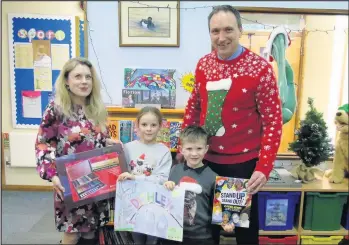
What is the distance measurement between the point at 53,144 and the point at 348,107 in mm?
964

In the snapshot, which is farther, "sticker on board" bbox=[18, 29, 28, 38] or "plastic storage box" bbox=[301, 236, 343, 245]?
A: "sticker on board" bbox=[18, 29, 28, 38]

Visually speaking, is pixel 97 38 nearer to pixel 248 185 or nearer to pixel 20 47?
pixel 20 47

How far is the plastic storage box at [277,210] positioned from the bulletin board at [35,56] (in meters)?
1.57

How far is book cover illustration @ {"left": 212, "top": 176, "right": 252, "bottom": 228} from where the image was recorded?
0.95m

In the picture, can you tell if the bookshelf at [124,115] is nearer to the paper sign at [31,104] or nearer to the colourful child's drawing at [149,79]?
the colourful child's drawing at [149,79]

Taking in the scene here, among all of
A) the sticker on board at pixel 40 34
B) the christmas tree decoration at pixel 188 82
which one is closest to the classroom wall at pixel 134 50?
the christmas tree decoration at pixel 188 82

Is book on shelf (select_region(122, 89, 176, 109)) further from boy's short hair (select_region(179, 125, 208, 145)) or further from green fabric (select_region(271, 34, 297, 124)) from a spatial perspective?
boy's short hair (select_region(179, 125, 208, 145))

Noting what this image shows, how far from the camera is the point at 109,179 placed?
1.04 meters

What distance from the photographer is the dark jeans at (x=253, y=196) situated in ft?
3.28

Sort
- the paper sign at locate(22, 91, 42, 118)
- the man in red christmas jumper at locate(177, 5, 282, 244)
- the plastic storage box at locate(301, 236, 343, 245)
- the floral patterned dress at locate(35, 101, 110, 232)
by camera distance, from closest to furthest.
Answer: the man in red christmas jumper at locate(177, 5, 282, 244), the floral patterned dress at locate(35, 101, 110, 232), the plastic storage box at locate(301, 236, 343, 245), the paper sign at locate(22, 91, 42, 118)

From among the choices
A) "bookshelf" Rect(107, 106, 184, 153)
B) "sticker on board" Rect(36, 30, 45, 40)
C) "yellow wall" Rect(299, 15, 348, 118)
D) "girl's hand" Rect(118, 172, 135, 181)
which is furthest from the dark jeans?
"sticker on board" Rect(36, 30, 45, 40)

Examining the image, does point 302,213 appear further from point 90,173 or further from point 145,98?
point 90,173

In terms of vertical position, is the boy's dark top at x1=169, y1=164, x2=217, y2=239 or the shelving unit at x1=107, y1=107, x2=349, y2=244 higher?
the boy's dark top at x1=169, y1=164, x2=217, y2=239

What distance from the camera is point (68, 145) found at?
1.05 metres
